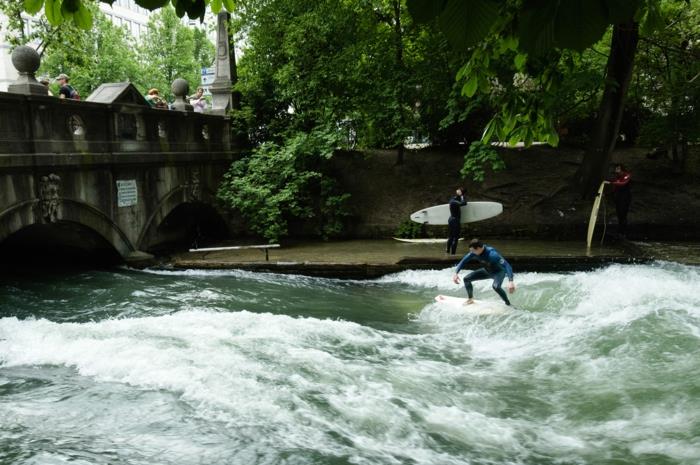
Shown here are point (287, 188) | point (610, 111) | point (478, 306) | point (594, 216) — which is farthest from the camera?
point (287, 188)

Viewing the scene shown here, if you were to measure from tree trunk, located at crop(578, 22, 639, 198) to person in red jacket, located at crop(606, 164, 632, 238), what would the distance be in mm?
871

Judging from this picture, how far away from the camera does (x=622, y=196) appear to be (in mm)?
16391

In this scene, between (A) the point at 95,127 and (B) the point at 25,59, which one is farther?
(A) the point at 95,127

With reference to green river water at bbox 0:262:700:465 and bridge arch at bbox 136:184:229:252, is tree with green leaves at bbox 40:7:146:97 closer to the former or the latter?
bridge arch at bbox 136:184:229:252

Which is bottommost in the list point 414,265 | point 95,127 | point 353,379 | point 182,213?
point 353,379

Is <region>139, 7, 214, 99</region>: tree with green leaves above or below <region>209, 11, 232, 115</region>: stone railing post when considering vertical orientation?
above

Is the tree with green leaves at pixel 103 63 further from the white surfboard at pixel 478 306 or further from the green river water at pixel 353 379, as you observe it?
the white surfboard at pixel 478 306

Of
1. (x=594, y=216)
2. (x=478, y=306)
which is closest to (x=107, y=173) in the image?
(x=478, y=306)

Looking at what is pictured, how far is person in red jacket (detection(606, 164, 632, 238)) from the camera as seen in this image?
16.2 meters

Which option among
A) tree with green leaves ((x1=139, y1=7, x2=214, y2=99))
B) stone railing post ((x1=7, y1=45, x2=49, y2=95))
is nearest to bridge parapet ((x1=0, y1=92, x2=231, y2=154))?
stone railing post ((x1=7, y1=45, x2=49, y2=95))

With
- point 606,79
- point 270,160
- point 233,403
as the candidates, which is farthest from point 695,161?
point 233,403

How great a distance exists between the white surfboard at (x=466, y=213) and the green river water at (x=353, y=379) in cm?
414

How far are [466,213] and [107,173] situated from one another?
8623 mm

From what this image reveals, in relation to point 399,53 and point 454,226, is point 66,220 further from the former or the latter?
point 399,53
